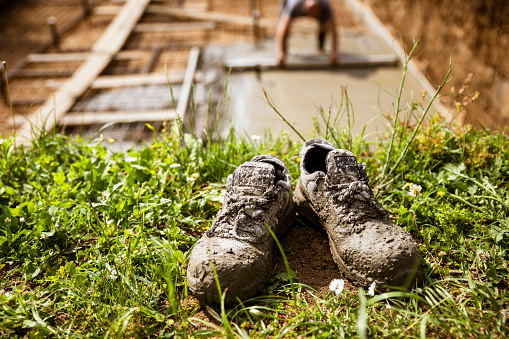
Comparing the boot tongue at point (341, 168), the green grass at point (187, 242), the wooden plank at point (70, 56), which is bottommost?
the green grass at point (187, 242)

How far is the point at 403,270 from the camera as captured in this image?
139cm

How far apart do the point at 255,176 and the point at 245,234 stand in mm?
250

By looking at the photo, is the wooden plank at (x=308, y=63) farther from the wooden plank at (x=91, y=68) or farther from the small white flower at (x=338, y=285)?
the small white flower at (x=338, y=285)

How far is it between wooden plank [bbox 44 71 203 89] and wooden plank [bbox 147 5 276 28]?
1950 millimetres

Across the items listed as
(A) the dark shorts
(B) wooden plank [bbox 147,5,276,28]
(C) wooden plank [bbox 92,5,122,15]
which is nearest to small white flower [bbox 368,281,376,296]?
(A) the dark shorts

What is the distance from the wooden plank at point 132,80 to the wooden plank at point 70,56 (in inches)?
23.0

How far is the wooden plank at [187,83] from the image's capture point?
3.40 metres

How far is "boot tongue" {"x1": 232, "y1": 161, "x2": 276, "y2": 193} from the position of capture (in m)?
1.60

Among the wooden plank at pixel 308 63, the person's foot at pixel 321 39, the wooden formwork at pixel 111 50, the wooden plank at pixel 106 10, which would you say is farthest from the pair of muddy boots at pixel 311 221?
the wooden plank at pixel 106 10

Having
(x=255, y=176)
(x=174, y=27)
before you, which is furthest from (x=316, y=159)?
(x=174, y=27)

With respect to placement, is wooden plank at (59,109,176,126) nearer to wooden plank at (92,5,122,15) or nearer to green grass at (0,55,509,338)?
green grass at (0,55,509,338)

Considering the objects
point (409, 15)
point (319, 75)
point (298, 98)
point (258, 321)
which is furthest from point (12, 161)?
point (409, 15)

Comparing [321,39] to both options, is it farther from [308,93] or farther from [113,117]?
[113,117]

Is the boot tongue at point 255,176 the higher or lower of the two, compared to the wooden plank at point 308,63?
higher
